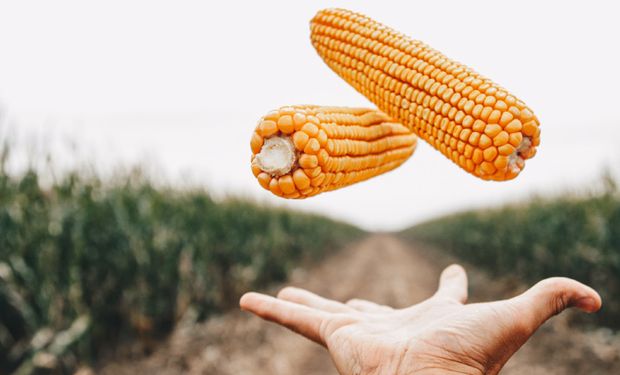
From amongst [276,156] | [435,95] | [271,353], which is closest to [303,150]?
[276,156]

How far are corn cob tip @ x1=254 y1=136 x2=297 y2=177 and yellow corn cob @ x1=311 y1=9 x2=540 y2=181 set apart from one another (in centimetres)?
51

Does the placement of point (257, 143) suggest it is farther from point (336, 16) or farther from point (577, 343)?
point (577, 343)

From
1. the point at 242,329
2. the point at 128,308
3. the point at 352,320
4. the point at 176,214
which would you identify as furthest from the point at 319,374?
the point at 352,320

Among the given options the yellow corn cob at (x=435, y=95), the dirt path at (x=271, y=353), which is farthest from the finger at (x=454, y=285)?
the dirt path at (x=271, y=353)

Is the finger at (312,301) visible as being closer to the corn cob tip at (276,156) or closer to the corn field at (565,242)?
the corn cob tip at (276,156)

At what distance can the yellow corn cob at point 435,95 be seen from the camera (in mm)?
1365

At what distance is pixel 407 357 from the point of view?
203cm

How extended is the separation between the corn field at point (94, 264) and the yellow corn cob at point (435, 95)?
481cm

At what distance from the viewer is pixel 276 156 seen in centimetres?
124

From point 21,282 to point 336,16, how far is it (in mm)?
5071

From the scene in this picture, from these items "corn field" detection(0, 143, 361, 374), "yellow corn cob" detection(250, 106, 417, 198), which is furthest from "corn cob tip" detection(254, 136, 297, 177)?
"corn field" detection(0, 143, 361, 374)

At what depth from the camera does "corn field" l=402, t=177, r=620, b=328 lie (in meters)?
8.27

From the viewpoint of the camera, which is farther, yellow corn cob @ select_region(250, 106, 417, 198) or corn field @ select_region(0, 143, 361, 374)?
corn field @ select_region(0, 143, 361, 374)

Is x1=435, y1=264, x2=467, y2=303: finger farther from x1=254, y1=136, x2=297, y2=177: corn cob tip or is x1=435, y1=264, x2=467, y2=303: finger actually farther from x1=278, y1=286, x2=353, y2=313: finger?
x1=254, y1=136, x2=297, y2=177: corn cob tip
